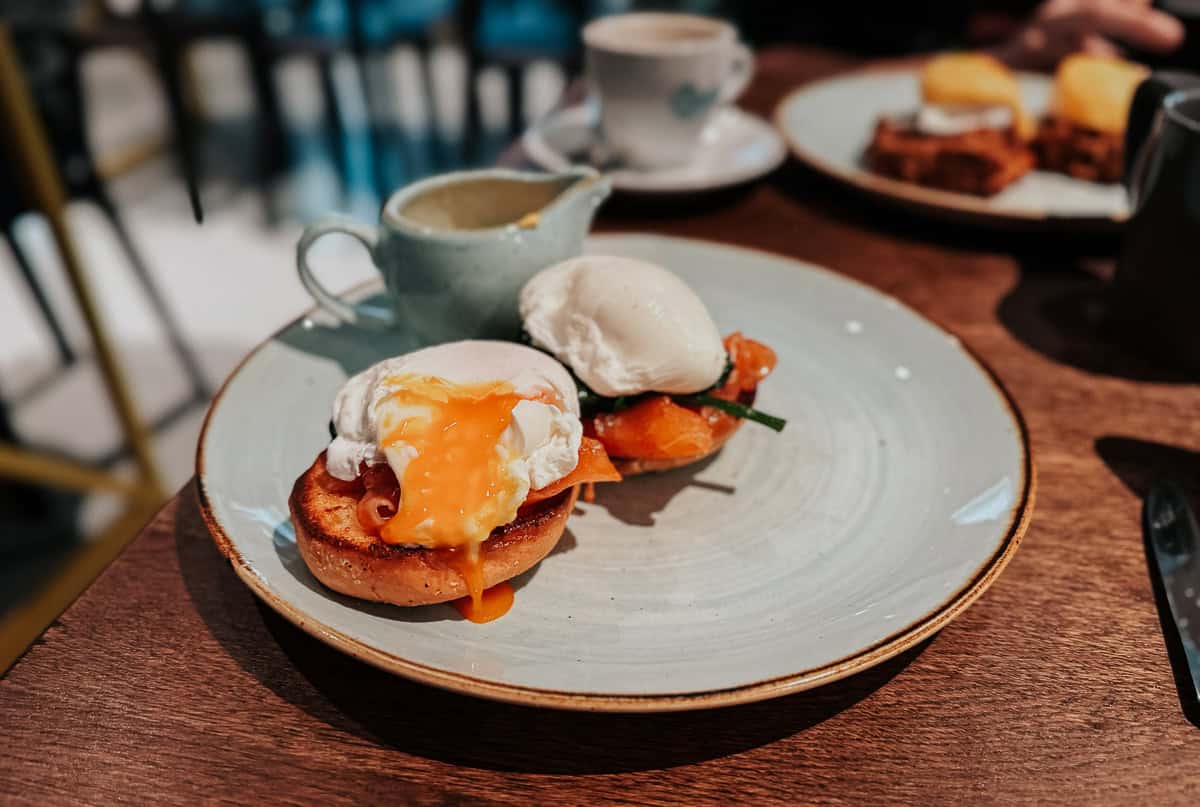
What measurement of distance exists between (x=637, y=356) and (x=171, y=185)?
13.9ft

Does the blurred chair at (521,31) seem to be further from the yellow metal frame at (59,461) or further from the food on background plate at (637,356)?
the food on background plate at (637,356)

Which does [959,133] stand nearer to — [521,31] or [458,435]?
[458,435]

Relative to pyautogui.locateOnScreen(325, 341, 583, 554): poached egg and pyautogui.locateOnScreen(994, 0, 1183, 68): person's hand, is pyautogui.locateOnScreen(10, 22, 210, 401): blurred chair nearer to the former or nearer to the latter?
pyautogui.locateOnScreen(325, 341, 583, 554): poached egg

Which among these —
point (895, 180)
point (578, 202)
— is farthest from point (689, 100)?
point (578, 202)

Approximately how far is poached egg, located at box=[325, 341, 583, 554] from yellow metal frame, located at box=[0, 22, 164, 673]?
1.45 m

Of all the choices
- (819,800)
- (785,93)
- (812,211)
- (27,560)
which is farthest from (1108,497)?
(27,560)

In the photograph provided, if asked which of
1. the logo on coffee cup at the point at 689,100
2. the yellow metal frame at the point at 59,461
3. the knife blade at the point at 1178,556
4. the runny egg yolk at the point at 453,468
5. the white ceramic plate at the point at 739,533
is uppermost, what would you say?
→ the logo on coffee cup at the point at 689,100


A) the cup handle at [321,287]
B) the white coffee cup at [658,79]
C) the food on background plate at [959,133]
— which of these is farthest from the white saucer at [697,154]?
the cup handle at [321,287]

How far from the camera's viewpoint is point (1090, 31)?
6.00 ft

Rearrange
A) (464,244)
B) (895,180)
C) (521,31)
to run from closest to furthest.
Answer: (464,244)
(895,180)
(521,31)

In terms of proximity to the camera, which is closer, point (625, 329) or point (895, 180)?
point (625, 329)

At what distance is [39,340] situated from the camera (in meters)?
3.17

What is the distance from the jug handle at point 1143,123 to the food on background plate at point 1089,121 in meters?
0.30

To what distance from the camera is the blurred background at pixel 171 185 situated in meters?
2.28
